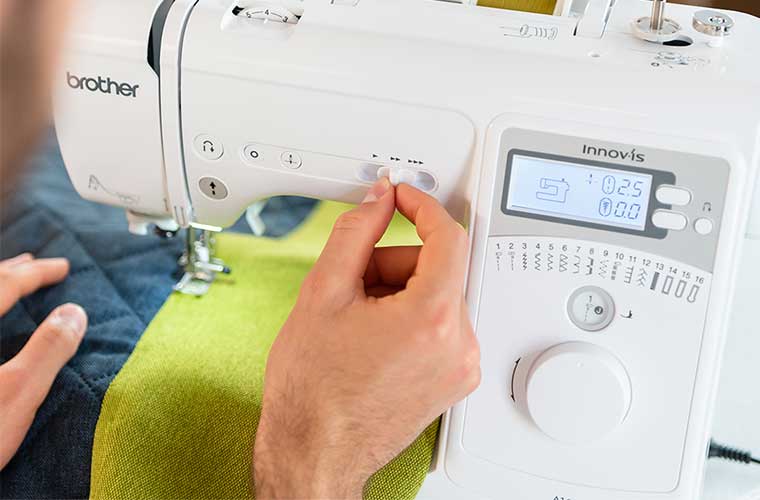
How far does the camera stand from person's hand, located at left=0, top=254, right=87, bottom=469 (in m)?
0.97

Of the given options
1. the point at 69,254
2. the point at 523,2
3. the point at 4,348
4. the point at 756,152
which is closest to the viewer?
the point at 756,152

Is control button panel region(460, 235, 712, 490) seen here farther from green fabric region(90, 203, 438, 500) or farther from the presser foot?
the presser foot

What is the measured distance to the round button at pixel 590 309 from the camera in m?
0.86

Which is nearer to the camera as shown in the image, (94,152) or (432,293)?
(432,293)

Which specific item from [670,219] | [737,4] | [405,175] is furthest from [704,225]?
[737,4]

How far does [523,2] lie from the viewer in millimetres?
941

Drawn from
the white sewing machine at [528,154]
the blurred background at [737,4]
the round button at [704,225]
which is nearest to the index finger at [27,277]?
the white sewing machine at [528,154]

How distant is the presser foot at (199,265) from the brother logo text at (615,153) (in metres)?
0.44

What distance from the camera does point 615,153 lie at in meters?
0.82

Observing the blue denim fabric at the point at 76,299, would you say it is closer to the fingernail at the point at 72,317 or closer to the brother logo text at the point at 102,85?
the fingernail at the point at 72,317

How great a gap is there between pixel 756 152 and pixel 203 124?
18.8 inches

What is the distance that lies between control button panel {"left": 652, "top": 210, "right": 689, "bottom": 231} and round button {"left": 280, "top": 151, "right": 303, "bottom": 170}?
0.31m

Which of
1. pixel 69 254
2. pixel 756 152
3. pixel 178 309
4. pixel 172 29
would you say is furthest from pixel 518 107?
pixel 69 254

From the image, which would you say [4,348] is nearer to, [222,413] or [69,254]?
[69,254]
